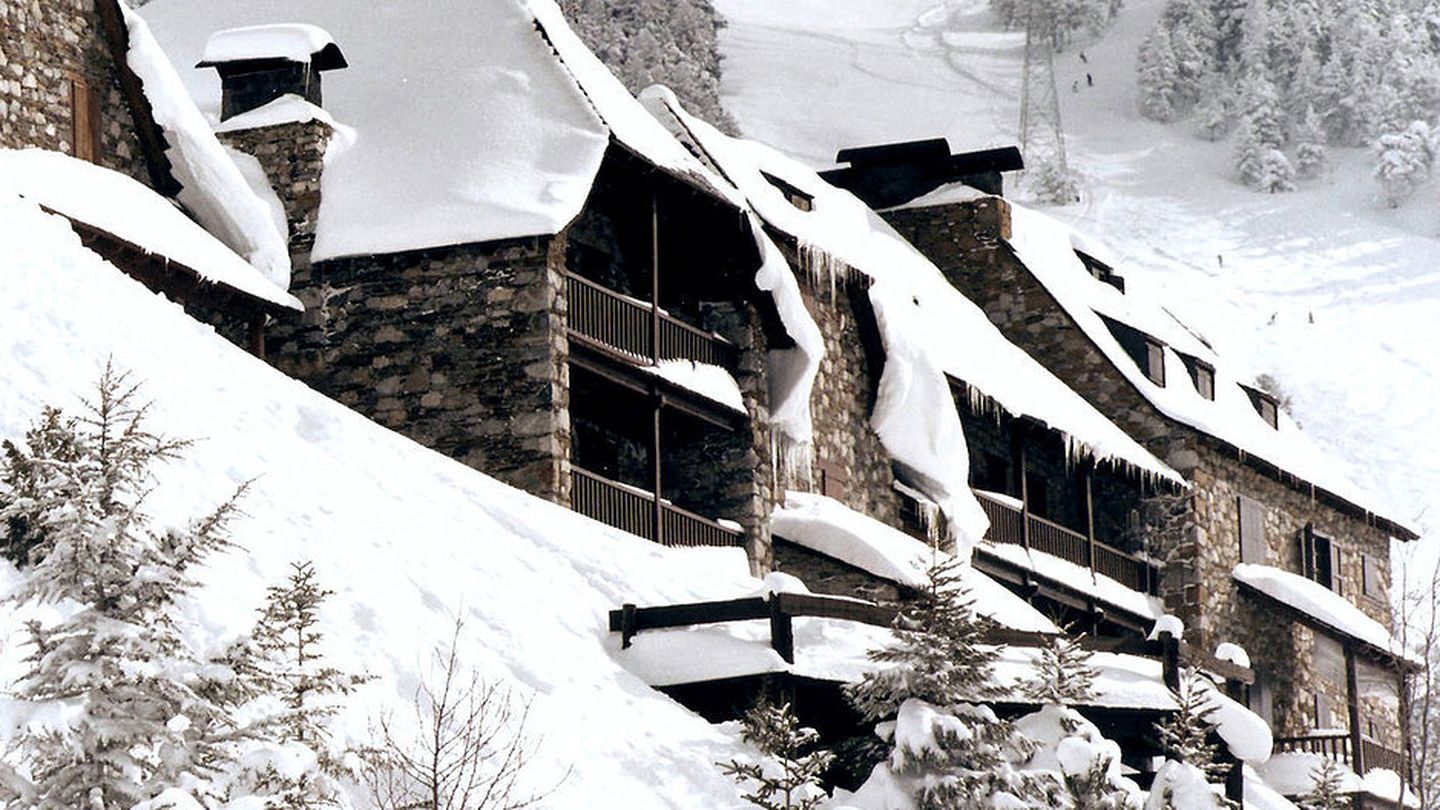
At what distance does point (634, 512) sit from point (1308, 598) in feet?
53.8

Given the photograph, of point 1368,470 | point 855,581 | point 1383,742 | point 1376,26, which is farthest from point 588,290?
point 1376,26

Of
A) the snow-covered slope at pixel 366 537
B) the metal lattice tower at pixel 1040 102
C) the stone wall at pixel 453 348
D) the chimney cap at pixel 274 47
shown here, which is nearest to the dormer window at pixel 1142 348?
the stone wall at pixel 453 348

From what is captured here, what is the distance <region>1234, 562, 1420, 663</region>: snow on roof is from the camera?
1539 inches

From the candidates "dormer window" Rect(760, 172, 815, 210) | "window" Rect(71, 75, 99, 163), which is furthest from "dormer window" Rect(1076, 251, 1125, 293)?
"window" Rect(71, 75, 99, 163)

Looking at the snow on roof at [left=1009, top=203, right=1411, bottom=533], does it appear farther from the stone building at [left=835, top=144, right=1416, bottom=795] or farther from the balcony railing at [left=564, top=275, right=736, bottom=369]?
the balcony railing at [left=564, top=275, right=736, bottom=369]

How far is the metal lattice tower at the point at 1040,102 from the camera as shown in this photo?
97.6 meters

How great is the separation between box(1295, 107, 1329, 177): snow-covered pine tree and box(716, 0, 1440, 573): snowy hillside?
0.96 m

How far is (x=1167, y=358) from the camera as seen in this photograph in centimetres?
4094

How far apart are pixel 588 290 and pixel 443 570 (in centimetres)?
761

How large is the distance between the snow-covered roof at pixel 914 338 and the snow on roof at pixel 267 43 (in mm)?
5829

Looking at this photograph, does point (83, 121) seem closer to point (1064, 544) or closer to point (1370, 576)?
point (1064, 544)

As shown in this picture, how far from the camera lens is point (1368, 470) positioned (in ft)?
221

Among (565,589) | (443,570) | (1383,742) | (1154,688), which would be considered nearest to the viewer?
(443,570)

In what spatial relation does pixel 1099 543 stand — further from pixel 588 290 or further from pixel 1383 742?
pixel 588 290
